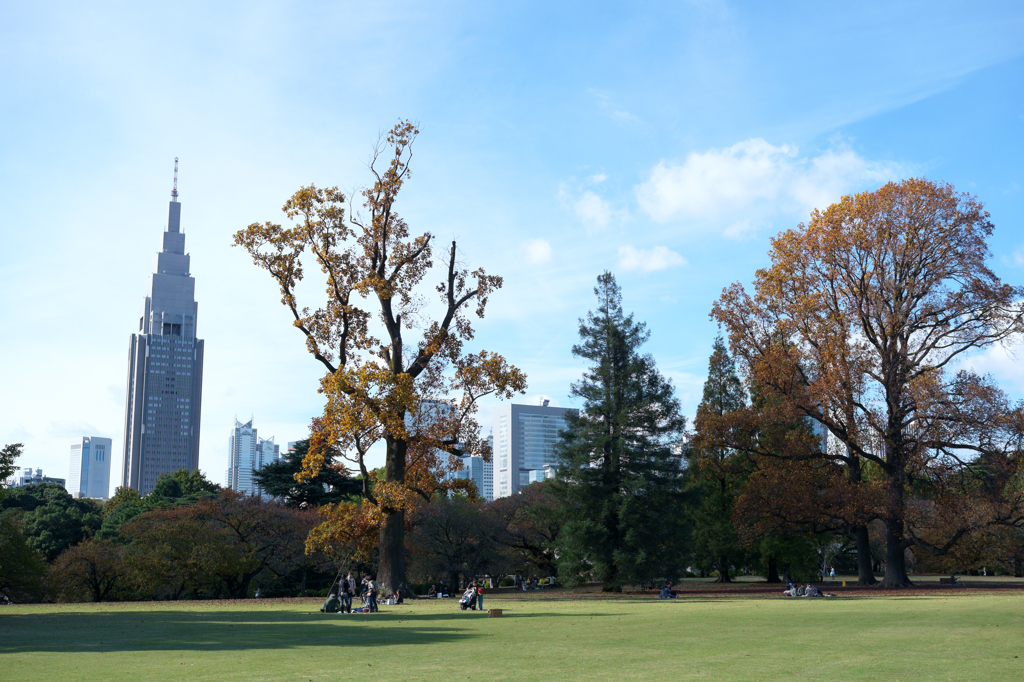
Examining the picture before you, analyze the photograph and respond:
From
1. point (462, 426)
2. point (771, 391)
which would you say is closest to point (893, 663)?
point (462, 426)

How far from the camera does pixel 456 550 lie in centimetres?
4553

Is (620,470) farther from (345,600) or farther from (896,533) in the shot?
(345,600)

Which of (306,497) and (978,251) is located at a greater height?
(978,251)

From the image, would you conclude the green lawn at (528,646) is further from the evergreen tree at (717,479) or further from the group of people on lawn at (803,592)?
the evergreen tree at (717,479)

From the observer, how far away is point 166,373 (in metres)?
191

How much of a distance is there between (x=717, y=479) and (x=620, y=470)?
42.2 feet

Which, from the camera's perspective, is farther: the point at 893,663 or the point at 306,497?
the point at 306,497

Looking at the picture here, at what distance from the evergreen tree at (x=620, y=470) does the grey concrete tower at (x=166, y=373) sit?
164 metres

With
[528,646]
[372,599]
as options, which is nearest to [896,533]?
[372,599]

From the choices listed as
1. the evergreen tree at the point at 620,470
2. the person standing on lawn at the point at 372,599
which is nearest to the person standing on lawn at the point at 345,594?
the person standing on lawn at the point at 372,599

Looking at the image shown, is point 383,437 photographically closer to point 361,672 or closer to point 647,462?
point 647,462

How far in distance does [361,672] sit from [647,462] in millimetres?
32262

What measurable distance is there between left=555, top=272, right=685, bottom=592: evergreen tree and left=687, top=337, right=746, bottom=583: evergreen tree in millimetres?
2927

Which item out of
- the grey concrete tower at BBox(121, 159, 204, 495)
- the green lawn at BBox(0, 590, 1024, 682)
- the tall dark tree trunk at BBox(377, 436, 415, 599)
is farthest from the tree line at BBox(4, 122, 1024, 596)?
the grey concrete tower at BBox(121, 159, 204, 495)
